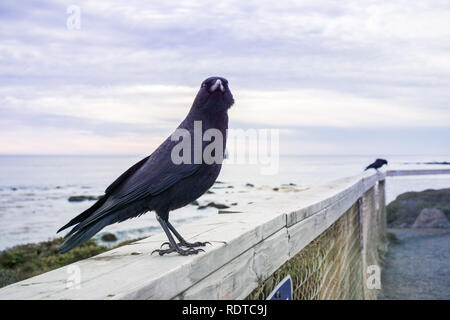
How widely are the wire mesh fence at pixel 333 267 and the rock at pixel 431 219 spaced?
6495mm

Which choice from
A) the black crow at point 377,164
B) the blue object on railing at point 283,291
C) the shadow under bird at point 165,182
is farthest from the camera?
the black crow at point 377,164

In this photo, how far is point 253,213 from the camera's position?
3.14 metres

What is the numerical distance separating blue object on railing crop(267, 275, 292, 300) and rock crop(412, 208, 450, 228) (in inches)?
514

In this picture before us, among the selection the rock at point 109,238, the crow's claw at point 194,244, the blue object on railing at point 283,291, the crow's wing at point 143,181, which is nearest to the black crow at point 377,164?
the blue object on railing at point 283,291

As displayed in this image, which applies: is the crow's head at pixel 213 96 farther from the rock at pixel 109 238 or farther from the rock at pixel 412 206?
the rock at pixel 109 238

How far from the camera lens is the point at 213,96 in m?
2.60

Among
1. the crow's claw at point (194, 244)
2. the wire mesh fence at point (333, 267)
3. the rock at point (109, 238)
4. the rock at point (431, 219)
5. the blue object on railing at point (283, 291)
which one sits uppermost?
the crow's claw at point (194, 244)

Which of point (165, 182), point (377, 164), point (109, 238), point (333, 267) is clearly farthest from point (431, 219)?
point (165, 182)

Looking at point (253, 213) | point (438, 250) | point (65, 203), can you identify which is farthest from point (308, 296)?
point (65, 203)

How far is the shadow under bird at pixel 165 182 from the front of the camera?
7.61 feet

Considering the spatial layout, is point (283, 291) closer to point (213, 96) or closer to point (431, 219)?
point (213, 96)

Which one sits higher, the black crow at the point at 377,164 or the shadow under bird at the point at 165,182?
the shadow under bird at the point at 165,182
